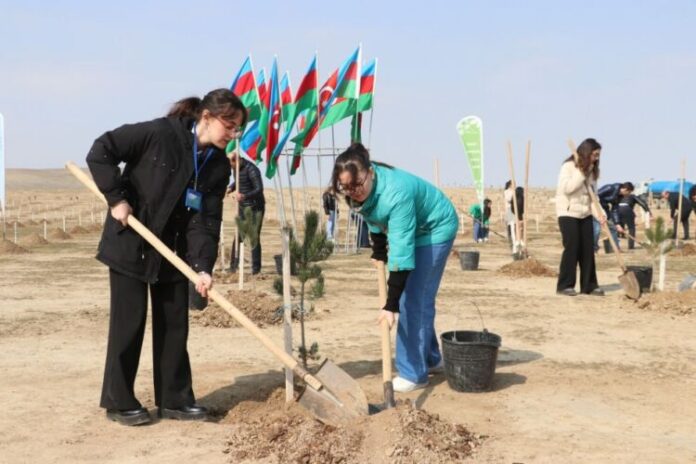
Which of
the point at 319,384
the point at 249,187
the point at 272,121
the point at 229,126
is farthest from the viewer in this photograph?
the point at 272,121

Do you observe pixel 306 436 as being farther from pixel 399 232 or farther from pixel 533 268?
pixel 533 268

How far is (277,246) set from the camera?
2169 centimetres

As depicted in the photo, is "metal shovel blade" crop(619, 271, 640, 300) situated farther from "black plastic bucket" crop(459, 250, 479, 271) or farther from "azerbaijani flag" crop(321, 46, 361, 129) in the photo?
"azerbaijani flag" crop(321, 46, 361, 129)

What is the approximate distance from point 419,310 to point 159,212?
185cm

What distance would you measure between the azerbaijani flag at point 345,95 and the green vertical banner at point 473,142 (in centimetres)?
234

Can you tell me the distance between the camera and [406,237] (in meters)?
4.39

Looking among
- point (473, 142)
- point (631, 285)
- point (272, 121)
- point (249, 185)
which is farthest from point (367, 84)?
point (631, 285)

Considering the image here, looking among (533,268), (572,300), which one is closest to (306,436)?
(572,300)

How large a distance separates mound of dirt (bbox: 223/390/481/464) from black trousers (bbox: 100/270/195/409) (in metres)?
0.65

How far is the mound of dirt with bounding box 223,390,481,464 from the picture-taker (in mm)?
3613

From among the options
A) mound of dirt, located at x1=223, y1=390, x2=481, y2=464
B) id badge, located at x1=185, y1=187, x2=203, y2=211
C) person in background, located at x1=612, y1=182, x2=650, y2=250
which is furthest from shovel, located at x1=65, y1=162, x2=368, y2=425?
person in background, located at x1=612, y1=182, x2=650, y2=250

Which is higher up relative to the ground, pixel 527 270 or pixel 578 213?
pixel 578 213

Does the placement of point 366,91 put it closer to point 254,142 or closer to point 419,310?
point 254,142

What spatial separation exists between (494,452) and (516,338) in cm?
338
